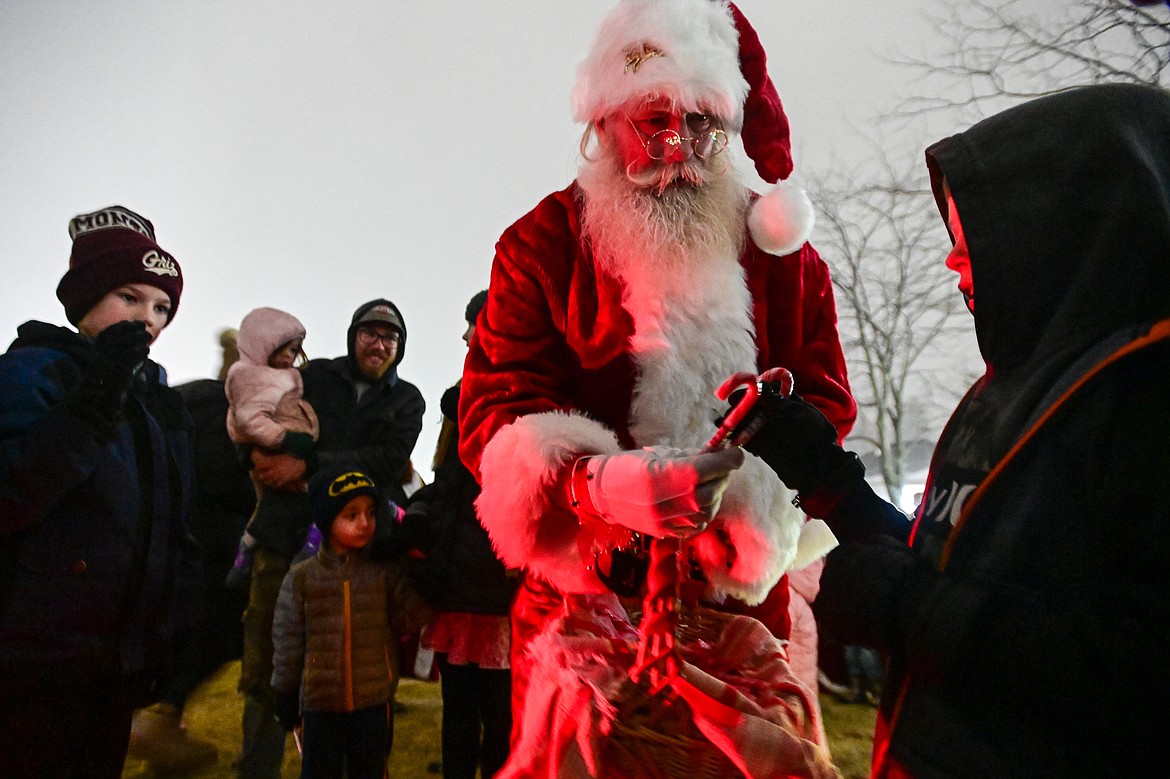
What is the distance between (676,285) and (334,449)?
6.75 feet

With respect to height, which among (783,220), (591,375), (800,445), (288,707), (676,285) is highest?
(783,220)

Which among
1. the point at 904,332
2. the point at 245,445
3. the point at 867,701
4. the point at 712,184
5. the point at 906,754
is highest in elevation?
the point at 904,332

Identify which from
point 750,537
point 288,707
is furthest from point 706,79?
point 288,707

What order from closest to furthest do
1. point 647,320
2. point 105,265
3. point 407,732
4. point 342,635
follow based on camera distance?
point 647,320 < point 105,265 < point 342,635 < point 407,732

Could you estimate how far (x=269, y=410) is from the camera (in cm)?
293

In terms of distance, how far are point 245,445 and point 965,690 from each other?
9.16 ft

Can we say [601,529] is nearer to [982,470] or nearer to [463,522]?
[982,470]

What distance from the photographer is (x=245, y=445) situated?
288cm

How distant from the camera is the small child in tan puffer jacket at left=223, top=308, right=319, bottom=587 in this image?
107 inches

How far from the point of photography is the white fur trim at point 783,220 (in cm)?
128

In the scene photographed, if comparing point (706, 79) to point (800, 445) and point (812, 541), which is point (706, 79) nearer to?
point (800, 445)

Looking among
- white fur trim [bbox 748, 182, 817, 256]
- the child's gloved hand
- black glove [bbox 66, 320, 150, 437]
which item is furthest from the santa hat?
black glove [bbox 66, 320, 150, 437]

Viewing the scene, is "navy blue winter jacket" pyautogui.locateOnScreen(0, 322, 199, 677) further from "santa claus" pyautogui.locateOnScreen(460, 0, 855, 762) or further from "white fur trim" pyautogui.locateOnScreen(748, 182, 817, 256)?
"white fur trim" pyautogui.locateOnScreen(748, 182, 817, 256)

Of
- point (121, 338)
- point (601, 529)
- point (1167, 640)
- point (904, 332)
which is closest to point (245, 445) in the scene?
point (121, 338)
